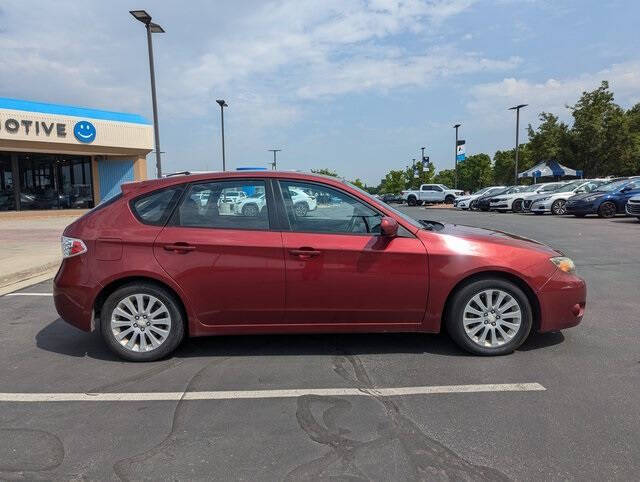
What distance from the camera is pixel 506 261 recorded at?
4.44 metres

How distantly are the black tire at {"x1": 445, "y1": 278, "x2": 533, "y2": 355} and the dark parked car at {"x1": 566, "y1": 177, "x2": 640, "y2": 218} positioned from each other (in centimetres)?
1773

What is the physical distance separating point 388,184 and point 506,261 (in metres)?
84.7

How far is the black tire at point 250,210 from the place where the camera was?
4.55 m

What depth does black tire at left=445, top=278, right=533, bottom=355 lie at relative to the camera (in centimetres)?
446

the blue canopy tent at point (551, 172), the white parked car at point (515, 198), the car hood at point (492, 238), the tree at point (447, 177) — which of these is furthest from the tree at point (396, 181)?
the car hood at point (492, 238)

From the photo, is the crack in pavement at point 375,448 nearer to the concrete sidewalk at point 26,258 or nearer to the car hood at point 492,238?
the car hood at point 492,238

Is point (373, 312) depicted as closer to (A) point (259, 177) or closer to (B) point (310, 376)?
(B) point (310, 376)

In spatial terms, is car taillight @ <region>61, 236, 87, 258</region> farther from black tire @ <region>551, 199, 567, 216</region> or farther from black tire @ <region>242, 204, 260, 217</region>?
black tire @ <region>551, 199, 567, 216</region>

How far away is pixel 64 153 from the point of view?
27.3m

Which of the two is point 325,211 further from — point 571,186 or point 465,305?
point 571,186

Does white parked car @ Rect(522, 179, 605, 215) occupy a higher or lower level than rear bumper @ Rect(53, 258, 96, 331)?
higher

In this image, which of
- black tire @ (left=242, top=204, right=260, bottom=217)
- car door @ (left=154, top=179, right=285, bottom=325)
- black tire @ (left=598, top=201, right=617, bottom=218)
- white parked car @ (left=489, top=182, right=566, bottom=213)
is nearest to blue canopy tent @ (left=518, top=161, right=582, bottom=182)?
white parked car @ (left=489, top=182, right=566, bottom=213)

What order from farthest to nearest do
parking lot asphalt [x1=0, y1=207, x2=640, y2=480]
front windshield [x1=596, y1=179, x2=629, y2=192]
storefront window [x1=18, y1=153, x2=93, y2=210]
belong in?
storefront window [x1=18, y1=153, x2=93, y2=210], front windshield [x1=596, y1=179, x2=629, y2=192], parking lot asphalt [x1=0, y1=207, x2=640, y2=480]

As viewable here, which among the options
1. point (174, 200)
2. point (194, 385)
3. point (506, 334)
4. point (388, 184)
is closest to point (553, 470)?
point (506, 334)
